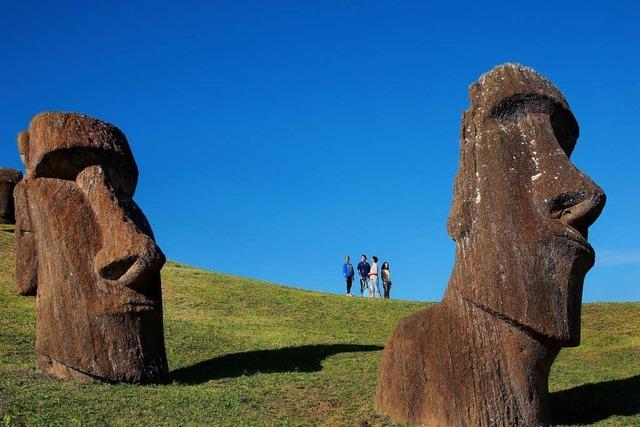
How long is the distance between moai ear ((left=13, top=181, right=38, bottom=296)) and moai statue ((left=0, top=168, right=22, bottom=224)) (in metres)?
20.4

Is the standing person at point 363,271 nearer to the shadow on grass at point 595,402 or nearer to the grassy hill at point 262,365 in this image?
the grassy hill at point 262,365

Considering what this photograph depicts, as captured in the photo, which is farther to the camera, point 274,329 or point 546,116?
point 274,329

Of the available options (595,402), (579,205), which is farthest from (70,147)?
(595,402)

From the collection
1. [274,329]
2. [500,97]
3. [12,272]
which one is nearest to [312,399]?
[500,97]

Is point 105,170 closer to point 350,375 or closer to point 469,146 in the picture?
point 350,375

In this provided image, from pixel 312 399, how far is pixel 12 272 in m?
17.2

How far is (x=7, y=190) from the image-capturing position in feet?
115

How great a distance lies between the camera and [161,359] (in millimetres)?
14945

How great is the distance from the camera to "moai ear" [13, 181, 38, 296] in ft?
50.4

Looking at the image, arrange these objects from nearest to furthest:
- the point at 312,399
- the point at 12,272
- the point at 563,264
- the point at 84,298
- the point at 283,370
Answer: the point at 563,264, the point at 312,399, the point at 84,298, the point at 283,370, the point at 12,272

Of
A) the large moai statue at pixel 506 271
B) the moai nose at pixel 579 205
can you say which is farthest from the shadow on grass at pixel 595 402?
the moai nose at pixel 579 205

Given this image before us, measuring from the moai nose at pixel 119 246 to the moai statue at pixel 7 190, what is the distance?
21649 millimetres

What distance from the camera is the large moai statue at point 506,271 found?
10484mm


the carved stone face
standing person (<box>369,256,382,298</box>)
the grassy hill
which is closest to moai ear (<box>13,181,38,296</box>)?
the grassy hill
